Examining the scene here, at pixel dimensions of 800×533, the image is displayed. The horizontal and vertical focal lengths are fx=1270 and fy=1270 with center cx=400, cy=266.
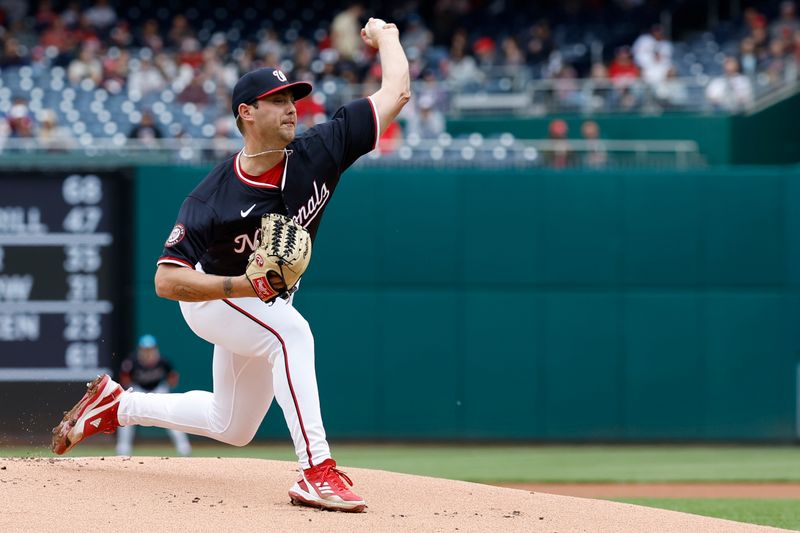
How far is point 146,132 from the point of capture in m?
13.5

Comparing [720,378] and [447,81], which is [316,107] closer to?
[447,81]

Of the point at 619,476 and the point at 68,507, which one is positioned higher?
the point at 68,507

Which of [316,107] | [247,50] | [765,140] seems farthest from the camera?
[247,50]

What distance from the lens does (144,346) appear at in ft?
39.0

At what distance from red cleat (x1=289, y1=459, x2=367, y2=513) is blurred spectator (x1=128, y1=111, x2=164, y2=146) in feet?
29.7

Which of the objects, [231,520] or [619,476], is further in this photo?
[619,476]

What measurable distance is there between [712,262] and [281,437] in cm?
477

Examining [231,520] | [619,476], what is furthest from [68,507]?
[619,476]

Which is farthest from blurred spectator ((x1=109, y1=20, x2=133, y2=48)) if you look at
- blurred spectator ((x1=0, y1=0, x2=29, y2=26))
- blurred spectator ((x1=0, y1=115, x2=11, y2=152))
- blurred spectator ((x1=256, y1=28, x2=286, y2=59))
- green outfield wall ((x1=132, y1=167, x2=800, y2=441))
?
green outfield wall ((x1=132, y1=167, x2=800, y2=441))

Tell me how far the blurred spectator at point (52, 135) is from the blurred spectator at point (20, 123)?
0.11m

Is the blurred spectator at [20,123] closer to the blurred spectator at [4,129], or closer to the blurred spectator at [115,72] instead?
the blurred spectator at [4,129]

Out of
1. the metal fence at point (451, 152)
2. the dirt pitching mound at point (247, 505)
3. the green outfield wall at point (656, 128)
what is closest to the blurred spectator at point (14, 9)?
the metal fence at point (451, 152)

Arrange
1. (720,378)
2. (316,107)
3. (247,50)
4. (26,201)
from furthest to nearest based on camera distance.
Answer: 1. (247,50)
2. (316,107)
3. (720,378)
4. (26,201)

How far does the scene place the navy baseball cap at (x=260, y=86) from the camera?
4.73m
